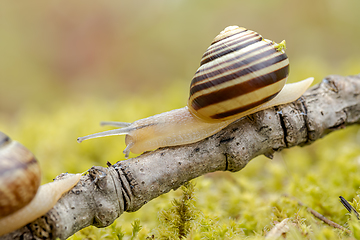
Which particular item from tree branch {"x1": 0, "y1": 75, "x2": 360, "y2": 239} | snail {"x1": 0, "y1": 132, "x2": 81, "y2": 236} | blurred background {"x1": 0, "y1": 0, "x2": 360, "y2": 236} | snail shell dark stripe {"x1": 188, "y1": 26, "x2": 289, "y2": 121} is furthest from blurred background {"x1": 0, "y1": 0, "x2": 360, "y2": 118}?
snail {"x1": 0, "y1": 132, "x2": 81, "y2": 236}

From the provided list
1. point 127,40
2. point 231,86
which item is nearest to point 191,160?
point 231,86

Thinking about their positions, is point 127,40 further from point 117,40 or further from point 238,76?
point 238,76

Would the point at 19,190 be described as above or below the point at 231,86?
below

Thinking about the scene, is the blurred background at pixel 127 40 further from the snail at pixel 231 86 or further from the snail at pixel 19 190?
the snail at pixel 19 190

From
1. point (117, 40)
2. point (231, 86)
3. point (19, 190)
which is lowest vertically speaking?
point (117, 40)

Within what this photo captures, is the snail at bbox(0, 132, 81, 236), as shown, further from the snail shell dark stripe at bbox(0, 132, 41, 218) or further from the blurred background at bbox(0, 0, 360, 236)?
the blurred background at bbox(0, 0, 360, 236)

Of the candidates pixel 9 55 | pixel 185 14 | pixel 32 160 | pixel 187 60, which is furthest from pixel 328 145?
pixel 9 55
